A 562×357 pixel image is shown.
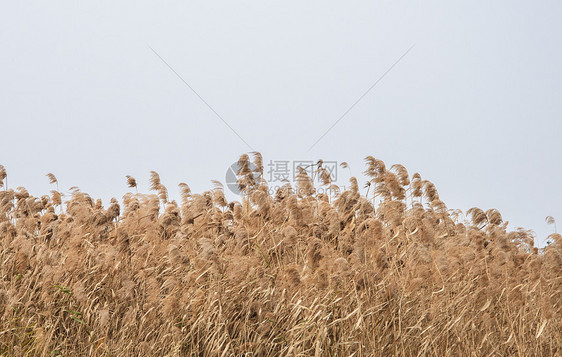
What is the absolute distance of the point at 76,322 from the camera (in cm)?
519

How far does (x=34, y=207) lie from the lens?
916 cm

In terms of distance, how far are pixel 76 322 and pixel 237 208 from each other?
11.7 ft

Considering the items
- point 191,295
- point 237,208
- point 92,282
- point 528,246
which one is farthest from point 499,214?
point 92,282

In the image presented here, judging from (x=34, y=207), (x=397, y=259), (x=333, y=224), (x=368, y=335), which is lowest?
(x=368, y=335)

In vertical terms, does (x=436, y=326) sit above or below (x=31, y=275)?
below

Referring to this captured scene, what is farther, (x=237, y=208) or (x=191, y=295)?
(x=237, y=208)

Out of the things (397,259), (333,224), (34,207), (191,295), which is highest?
(34,207)

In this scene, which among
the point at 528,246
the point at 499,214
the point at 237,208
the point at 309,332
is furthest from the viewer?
the point at 528,246

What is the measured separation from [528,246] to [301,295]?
808cm

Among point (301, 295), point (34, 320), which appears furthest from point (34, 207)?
point (301, 295)

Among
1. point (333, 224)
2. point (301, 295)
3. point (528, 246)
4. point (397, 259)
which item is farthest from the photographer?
point (528, 246)

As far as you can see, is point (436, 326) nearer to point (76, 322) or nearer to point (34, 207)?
point (76, 322)

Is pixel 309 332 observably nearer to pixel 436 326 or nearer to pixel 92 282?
pixel 436 326

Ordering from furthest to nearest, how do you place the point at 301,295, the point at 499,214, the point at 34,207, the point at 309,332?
the point at 499,214 < the point at 34,207 < the point at 301,295 < the point at 309,332
